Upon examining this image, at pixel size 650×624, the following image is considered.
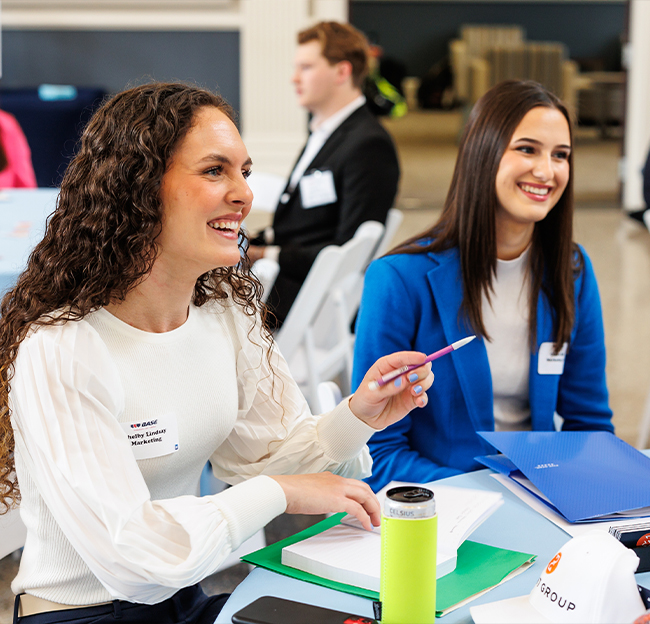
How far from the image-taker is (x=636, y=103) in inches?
306

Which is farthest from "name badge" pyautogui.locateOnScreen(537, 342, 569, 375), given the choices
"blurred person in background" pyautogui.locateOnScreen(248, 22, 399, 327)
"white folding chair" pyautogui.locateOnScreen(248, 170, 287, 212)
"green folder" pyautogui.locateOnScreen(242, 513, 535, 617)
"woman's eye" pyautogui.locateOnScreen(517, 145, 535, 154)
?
"white folding chair" pyautogui.locateOnScreen(248, 170, 287, 212)

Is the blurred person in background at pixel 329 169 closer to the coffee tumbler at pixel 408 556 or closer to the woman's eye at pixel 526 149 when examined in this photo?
the woman's eye at pixel 526 149

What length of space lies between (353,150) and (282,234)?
0.45 m

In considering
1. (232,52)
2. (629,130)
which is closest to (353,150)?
(232,52)

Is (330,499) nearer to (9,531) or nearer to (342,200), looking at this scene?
(9,531)

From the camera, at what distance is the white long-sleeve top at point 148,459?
1005 mm

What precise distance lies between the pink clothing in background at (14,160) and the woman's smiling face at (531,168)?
3.33 meters

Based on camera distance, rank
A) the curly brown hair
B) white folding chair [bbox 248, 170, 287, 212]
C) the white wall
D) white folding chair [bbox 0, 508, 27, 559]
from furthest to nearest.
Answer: the white wall, white folding chair [bbox 248, 170, 287, 212], white folding chair [bbox 0, 508, 27, 559], the curly brown hair

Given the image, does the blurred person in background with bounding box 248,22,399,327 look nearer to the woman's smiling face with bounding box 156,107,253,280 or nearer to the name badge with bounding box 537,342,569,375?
the name badge with bounding box 537,342,569,375

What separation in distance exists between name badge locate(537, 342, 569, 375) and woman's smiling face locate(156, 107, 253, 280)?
86 centimetres

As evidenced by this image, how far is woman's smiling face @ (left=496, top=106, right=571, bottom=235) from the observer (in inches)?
69.3

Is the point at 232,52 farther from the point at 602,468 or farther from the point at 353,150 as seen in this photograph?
the point at 602,468

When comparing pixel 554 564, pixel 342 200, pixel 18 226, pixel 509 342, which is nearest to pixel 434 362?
pixel 509 342

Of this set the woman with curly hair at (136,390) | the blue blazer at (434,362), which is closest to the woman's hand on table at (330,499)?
the woman with curly hair at (136,390)
